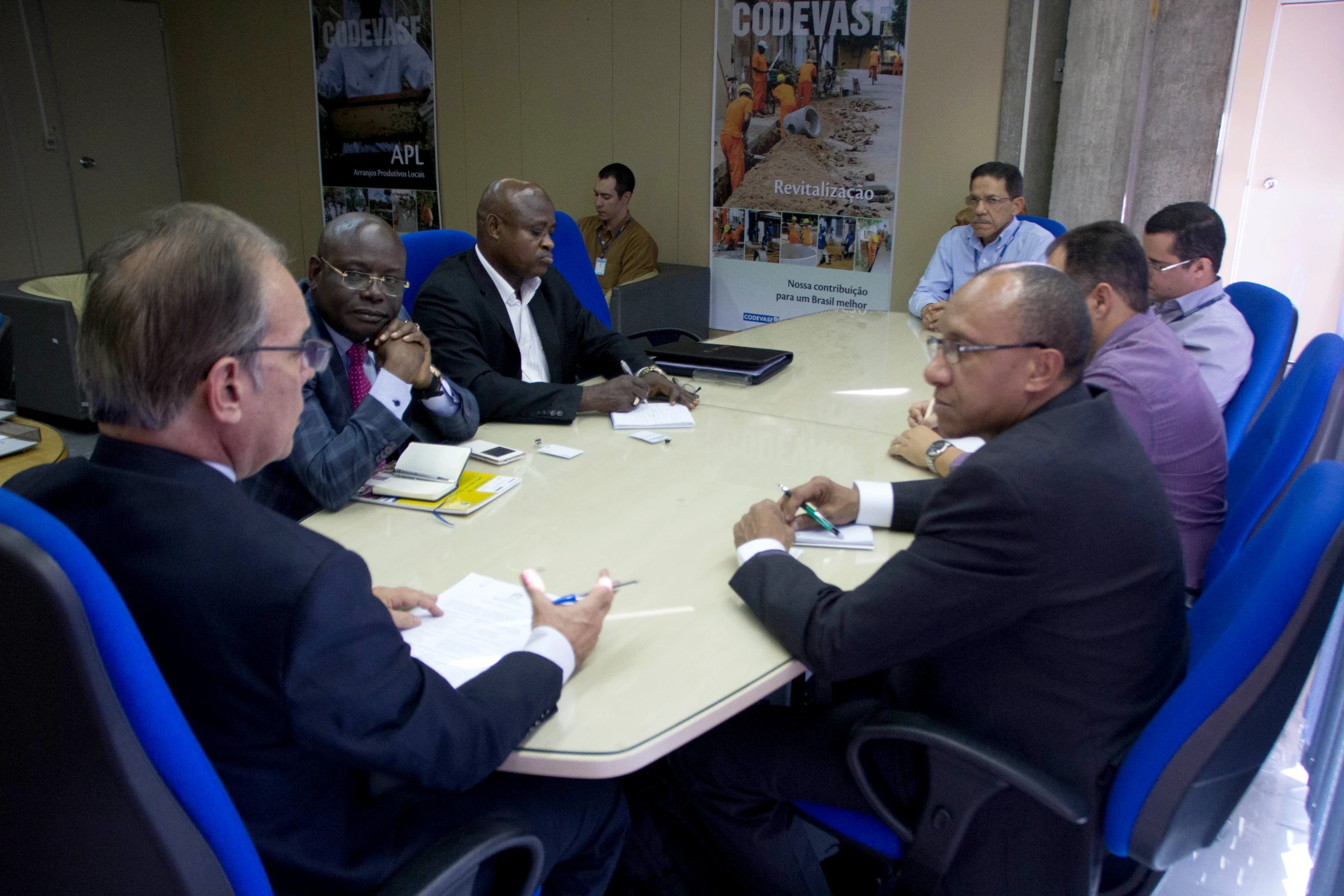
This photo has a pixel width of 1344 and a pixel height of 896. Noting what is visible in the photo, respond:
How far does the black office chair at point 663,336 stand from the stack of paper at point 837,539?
1.98 metres

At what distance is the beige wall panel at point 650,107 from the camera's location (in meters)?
5.84

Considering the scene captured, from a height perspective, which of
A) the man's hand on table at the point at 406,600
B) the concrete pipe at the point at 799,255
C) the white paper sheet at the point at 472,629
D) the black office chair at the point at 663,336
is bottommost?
the black office chair at the point at 663,336

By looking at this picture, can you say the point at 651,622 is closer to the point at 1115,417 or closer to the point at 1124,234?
the point at 1115,417

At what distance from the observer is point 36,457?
202cm

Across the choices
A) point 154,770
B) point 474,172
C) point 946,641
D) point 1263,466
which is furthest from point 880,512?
point 474,172

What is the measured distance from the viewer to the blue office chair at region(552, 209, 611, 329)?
137 inches

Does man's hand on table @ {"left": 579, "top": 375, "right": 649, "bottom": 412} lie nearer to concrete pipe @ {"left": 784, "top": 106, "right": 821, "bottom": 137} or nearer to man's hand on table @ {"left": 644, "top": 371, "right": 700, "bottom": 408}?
man's hand on table @ {"left": 644, "top": 371, "right": 700, "bottom": 408}

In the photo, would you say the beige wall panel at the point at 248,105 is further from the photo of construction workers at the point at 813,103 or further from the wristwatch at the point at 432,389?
the wristwatch at the point at 432,389

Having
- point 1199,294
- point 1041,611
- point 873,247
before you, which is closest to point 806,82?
point 873,247

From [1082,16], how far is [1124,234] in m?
2.97

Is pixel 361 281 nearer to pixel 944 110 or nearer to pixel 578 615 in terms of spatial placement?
pixel 578 615

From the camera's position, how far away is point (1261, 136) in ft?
14.8

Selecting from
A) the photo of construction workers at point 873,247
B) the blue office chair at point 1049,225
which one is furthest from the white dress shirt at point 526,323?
the photo of construction workers at point 873,247

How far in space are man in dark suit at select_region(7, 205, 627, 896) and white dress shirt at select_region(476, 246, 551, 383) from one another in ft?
6.10
